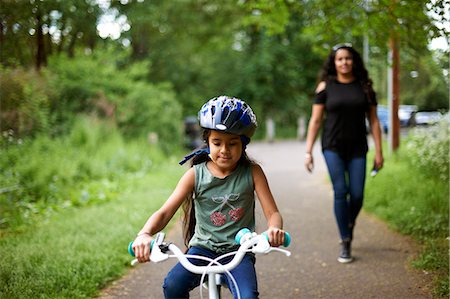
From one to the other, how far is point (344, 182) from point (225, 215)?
2385 millimetres

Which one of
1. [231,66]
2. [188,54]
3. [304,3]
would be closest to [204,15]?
[188,54]

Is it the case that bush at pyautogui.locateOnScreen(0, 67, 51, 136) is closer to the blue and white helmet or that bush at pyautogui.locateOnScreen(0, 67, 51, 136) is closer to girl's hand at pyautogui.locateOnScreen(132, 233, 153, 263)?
the blue and white helmet

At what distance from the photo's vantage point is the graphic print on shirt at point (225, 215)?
9.93 feet

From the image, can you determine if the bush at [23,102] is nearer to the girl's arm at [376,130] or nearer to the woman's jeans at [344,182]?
the woman's jeans at [344,182]

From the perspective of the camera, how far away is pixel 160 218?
2.87 metres

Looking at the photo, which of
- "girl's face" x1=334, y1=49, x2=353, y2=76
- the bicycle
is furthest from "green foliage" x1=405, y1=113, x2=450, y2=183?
the bicycle

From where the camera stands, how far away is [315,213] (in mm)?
7805

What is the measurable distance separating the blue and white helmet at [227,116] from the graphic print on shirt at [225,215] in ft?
1.32

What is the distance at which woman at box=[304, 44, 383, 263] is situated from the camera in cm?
509

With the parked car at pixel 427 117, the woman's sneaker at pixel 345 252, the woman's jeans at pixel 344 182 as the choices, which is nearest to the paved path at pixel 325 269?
the woman's sneaker at pixel 345 252

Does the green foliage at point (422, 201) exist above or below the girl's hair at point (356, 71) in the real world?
below

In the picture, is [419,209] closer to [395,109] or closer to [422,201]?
[422,201]

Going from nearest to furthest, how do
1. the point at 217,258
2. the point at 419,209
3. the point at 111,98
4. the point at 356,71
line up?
the point at 217,258, the point at 356,71, the point at 419,209, the point at 111,98

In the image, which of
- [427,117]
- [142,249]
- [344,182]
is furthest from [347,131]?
[427,117]
